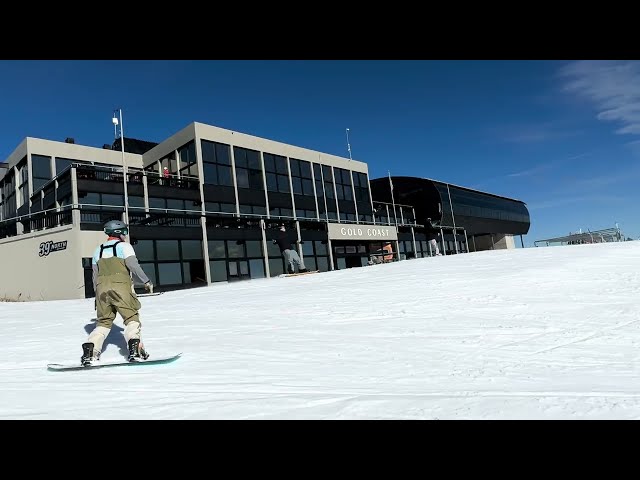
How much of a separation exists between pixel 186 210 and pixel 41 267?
7368 millimetres

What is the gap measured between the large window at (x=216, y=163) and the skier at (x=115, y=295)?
21822 millimetres

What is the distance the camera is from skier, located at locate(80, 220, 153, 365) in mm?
5047

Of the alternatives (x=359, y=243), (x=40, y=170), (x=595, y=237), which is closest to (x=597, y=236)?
(x=595, y=237)

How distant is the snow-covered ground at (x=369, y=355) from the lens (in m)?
3.18

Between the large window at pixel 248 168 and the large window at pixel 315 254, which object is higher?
the large window at pixel 248 168

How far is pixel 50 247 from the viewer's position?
746 inches

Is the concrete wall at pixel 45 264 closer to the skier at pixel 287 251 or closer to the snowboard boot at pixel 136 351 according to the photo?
the skier at pixel 287 251

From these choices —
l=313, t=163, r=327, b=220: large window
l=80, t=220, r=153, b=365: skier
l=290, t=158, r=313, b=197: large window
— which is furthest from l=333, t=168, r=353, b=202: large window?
l=80, t=220, r=153, b=365: skier

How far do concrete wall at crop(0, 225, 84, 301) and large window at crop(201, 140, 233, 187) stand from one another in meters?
9.79

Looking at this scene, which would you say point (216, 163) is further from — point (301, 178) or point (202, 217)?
point (301, 178)

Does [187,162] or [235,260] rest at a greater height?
[187,162]

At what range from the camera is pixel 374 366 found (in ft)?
15.1

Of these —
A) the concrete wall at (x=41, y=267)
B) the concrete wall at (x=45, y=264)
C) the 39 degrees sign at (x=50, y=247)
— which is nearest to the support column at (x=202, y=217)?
the concrete wall at (x=45, y=264)
